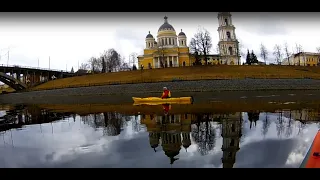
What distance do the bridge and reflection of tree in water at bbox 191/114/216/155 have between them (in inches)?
2325

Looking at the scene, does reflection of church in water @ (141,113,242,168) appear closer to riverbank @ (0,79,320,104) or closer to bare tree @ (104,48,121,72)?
riverbank @ (0,79,320,104)

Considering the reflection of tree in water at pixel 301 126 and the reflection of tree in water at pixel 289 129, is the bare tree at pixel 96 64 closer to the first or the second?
the reflection of tree in water at pixel 289 129

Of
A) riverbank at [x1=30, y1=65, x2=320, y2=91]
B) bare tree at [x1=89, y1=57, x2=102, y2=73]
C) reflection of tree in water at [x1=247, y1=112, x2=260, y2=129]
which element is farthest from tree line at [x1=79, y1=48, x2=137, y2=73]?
reflection of tree in water at [x1=247, y1=112, x2=260, y2=129]

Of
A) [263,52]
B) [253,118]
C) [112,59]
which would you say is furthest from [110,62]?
[253,118]

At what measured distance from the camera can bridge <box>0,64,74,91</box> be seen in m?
62.5

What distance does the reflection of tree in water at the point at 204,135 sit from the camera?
28.5 feet

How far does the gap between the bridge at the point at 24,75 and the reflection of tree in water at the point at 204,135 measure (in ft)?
194

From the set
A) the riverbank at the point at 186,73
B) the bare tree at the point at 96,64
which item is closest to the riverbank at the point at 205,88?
the riverbank at the point at 186,73

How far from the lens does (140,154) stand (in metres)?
8.20

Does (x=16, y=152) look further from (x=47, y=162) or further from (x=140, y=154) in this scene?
(x=140, y=154)

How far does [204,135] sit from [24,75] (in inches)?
2699

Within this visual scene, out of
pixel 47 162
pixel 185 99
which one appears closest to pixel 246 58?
pixel 185 99

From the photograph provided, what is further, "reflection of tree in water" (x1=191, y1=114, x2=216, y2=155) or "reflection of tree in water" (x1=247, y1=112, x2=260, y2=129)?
"reflection of tree in water" (x1=247, y1=112, x2=260, y2=129)

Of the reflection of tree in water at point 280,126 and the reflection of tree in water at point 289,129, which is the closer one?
the reflection of tree in water at point 289,129
